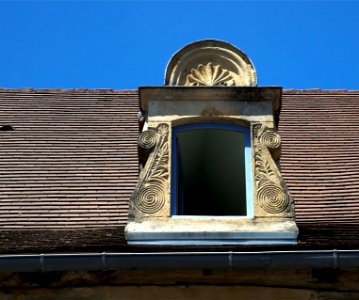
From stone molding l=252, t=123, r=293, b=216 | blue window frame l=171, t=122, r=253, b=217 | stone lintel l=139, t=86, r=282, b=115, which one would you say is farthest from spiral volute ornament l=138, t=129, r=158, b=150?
stone molding l=252, t=123, r=293, b=216

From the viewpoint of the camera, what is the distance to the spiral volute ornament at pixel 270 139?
20.8 feet

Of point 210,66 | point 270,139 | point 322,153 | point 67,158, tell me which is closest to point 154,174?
point 270,139

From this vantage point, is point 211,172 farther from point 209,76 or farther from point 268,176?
point 268,176

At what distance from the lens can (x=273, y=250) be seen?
5.43 meters

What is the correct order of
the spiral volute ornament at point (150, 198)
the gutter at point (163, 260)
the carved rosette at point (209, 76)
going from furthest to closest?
the carved rosette at point (209, 76)
the spiral volute ornament at point (150, 198)
the gutter at point (163, 260)

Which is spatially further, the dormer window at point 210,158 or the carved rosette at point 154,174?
the carved rosette at point 154,174

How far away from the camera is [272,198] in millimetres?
6062

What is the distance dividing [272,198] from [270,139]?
561 mm

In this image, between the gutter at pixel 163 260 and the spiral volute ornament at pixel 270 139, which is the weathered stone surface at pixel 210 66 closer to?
the spiral volute ornament at pixel 270 139

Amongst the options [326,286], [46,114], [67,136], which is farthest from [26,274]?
[46,114]

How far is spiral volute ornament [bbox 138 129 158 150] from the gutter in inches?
48.7

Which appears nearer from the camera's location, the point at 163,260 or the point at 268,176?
the point at 163,260

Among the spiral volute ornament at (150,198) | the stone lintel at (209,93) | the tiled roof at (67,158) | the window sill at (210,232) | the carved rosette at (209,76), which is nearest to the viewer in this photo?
the window sill at (210,232)

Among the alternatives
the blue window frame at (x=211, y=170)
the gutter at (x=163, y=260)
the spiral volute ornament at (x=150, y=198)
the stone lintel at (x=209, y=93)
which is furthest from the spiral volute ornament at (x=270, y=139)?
the gutter at (x=163, y=260)
